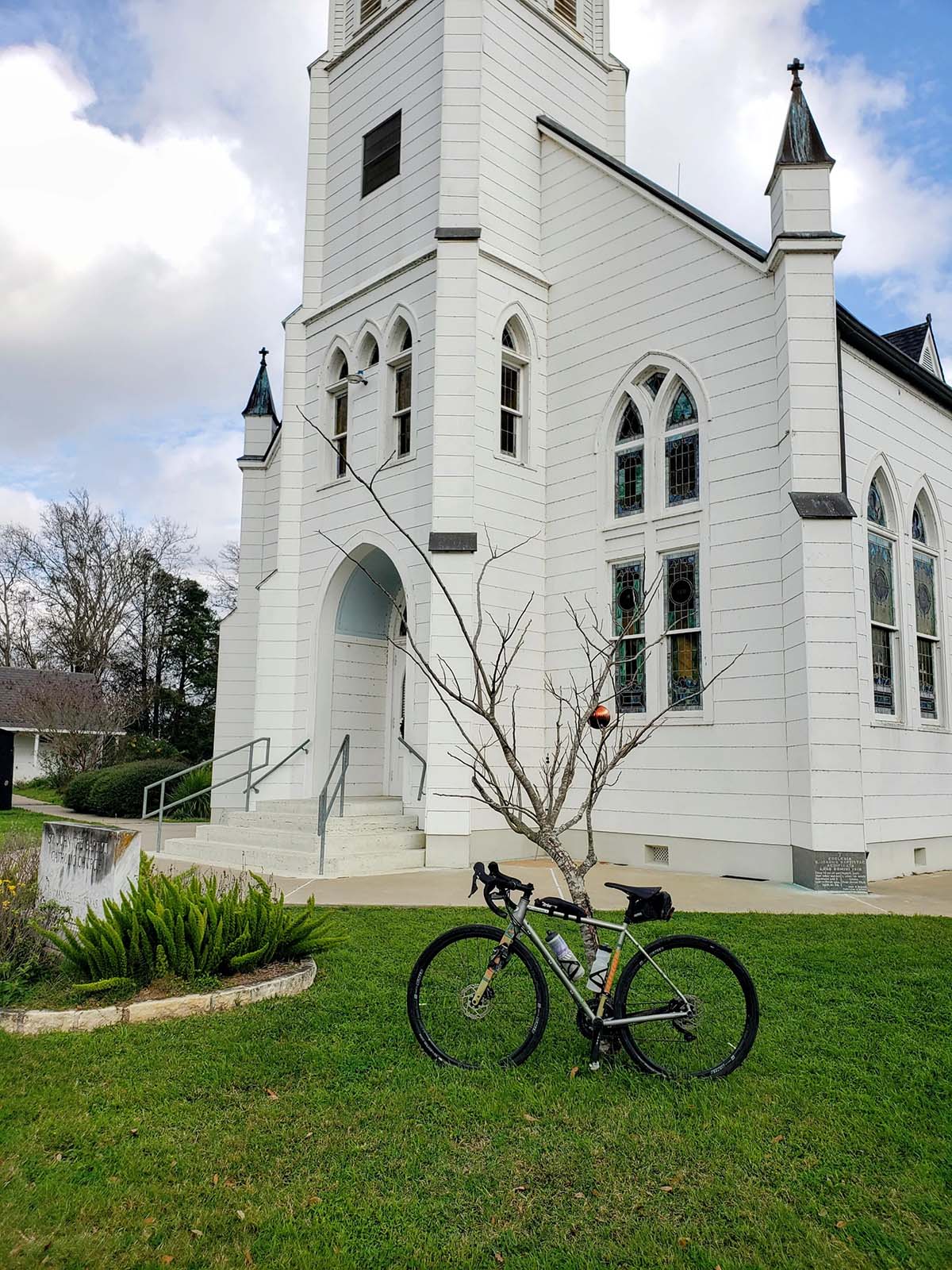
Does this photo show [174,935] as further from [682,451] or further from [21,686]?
[21,686]

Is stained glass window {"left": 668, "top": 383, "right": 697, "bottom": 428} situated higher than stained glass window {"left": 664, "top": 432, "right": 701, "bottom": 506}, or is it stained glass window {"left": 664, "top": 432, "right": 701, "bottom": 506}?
stained glass window {"left": 668, "top": 383, "right": 697, "bottom": 428}

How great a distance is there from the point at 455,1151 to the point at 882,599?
441 inches

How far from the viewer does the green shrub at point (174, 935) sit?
5680 mm

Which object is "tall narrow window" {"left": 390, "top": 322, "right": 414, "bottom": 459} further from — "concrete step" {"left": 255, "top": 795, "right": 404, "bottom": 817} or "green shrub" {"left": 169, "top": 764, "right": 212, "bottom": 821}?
"green shrub" {"left": 169, "top": 764, "right": 212, "bottom": 821}

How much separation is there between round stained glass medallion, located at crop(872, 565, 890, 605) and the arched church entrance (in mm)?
7081

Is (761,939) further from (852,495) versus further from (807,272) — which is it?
(807,272)

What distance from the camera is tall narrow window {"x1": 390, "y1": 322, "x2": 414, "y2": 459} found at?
1468cm

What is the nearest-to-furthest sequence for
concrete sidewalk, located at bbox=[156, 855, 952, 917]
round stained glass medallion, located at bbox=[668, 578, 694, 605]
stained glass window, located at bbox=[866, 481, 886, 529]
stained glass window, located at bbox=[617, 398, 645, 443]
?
concrete sidewalk, located at bbox=[156, 855, 952, 917] → round stained glass medallion, located at bbox=[668, 578, 694, 605] → stained glass window, located at bbox=[866, 481, 886, 529] → stained glass window, located at bbox=[617, 398, 645, 443]

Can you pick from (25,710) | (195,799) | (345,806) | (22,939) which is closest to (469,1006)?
(22,939)

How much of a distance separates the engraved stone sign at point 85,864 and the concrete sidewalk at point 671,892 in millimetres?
2080

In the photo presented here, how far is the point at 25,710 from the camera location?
33.2 meters

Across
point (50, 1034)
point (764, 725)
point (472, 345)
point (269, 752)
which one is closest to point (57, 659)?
point (269, 752)

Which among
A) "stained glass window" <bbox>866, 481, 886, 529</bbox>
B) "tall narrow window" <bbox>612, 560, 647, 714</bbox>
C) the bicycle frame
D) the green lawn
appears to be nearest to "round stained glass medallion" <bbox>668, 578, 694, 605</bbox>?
"tall narrow window" <bbox>612, 560, 647, 714</bbox>

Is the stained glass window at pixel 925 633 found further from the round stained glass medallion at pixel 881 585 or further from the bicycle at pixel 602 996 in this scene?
the bicycle at pixel 602 996
